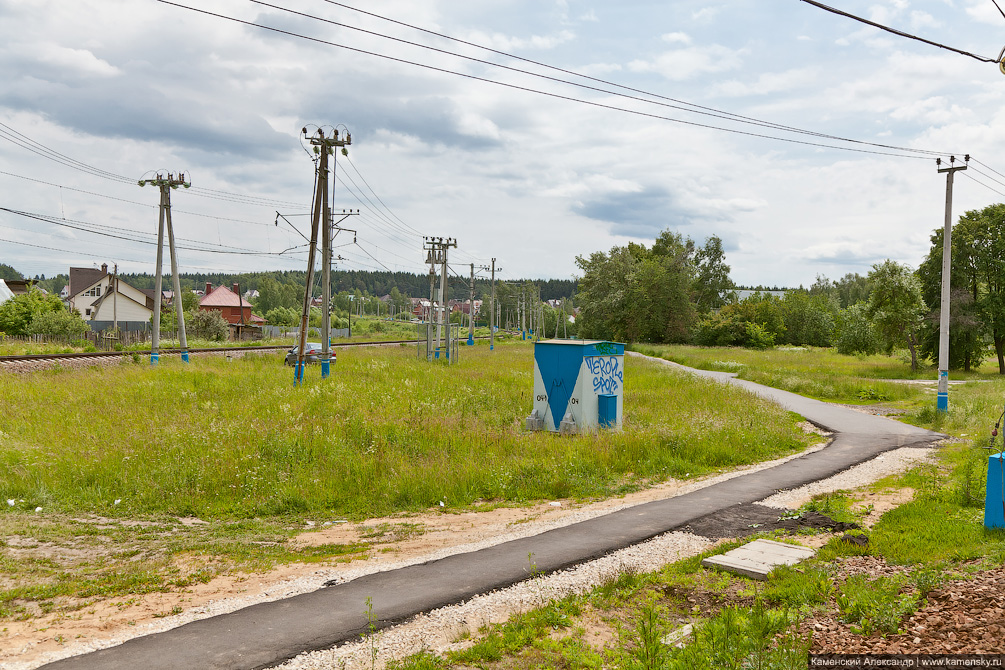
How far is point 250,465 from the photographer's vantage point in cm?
1091

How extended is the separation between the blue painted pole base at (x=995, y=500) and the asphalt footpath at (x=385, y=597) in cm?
320

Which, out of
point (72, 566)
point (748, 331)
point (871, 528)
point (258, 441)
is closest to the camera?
point (72, 566)

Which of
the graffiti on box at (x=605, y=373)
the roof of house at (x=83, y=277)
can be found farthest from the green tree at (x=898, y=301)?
the roof of house at (x=83, y=277)

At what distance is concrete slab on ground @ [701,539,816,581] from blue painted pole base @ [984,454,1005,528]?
2.30m

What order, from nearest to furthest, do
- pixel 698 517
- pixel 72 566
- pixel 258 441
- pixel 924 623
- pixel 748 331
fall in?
1. pixel 924 623
2. pixel 72 566
3. pixel 698 517
4. pixel 258 441
5. pixel 748 331

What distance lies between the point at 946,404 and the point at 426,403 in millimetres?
16346

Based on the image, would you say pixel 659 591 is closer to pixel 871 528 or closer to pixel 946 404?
pixel 871 528

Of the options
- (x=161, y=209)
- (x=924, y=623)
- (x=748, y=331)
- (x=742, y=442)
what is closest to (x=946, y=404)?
(x=742, y=442)

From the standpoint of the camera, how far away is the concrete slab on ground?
656cm

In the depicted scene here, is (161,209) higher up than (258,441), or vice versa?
(161,209)

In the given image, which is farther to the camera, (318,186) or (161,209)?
(161,209)

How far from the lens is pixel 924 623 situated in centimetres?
496

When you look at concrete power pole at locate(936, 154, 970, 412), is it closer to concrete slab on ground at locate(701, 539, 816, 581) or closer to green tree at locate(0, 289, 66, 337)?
concrete slab on ground at locate(701, 539, 816, 581)

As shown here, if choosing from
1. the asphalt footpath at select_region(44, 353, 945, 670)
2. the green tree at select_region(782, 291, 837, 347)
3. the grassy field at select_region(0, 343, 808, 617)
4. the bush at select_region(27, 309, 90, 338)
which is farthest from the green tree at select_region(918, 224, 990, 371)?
the bush at select_region(27, 309, 90, 338)
